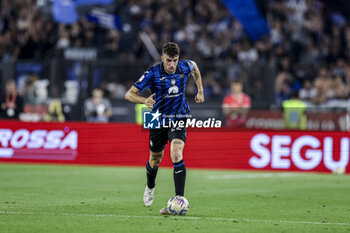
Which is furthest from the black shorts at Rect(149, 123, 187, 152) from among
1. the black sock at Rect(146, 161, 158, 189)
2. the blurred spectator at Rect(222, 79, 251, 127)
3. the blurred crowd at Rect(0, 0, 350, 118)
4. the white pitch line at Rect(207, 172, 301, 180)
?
the blurred crowd at Rect(0, 0, 350, 118)

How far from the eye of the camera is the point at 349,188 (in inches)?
552

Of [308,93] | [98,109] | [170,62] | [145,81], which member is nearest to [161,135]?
[145,81]

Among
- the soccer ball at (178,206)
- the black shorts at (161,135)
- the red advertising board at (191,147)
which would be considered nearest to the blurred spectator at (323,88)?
the red advertising board at (191,147)

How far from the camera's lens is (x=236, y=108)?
1902 cm

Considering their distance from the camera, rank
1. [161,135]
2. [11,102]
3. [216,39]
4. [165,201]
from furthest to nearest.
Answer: [216,39], [11,102], [165,201], [161,135]

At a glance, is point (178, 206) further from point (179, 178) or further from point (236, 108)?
point (236, 108)

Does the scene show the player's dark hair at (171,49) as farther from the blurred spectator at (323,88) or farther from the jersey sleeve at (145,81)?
the blurred spectator at (323,88)

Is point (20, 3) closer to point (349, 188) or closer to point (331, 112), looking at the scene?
point (331, 112)

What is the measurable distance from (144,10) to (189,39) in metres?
3.16

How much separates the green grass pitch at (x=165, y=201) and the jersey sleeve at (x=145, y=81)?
68.7 inches

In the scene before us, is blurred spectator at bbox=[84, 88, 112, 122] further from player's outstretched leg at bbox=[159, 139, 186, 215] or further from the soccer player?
player's outstretched leg at bbox=[159, 139, 186, 215]

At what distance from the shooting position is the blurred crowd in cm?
2416

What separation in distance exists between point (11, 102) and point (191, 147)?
6.71 metres

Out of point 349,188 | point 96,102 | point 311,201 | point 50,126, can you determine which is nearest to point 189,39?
point 96,102
